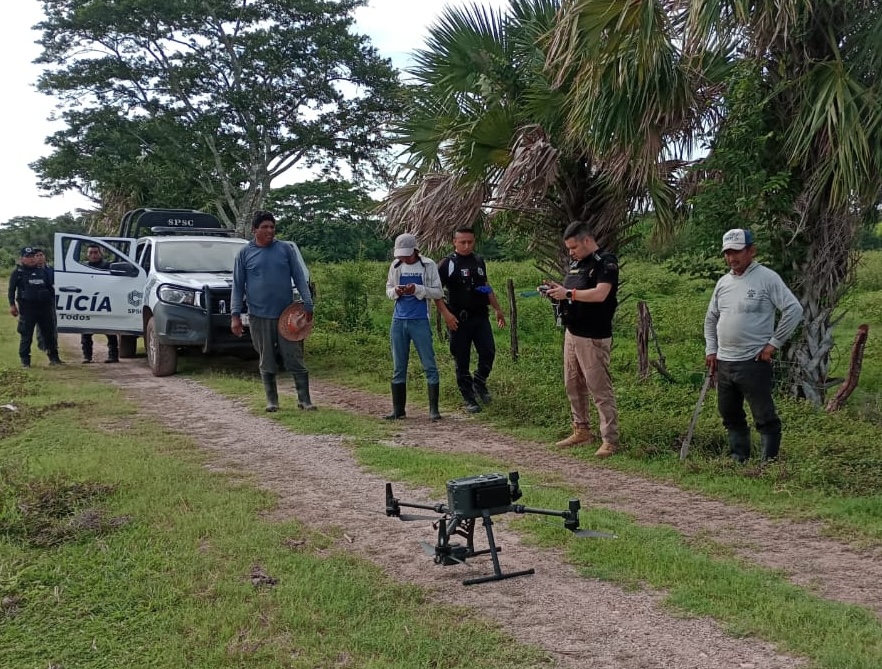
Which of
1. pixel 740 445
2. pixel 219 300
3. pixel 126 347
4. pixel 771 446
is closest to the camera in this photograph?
pixel 771 446

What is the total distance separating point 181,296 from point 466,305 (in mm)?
4298

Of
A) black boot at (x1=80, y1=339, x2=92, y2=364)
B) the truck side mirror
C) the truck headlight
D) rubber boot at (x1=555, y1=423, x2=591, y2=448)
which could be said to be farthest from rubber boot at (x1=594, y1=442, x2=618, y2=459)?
black boot at (x1=80, y1=339, x2=92, y2=364)

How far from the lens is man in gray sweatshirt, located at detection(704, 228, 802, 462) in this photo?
18.9 ft

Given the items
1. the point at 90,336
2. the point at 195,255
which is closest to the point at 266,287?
the point at 195,255

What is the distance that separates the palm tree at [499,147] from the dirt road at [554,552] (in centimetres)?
309

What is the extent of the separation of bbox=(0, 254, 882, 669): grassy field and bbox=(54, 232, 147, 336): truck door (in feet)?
10.4

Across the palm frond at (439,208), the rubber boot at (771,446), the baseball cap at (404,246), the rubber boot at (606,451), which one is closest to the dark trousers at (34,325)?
the palm frond at (439,208)

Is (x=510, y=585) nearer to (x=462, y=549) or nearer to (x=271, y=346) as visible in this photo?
(x=462, y=549)

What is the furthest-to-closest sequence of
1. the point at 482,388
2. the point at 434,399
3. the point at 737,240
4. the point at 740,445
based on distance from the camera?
the point at 482,388 < the point at 434,399 < the point at 740,445 < the point at 737,240

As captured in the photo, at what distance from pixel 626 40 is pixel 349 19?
20.2m

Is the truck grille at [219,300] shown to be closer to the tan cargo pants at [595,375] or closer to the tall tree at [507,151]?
the tall tree at [507,151]

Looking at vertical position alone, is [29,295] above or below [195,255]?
below

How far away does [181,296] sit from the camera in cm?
1072

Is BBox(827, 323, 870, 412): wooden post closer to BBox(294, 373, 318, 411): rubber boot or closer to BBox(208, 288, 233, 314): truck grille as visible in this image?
BBox(294, 373, 318, 411): rubber boot
